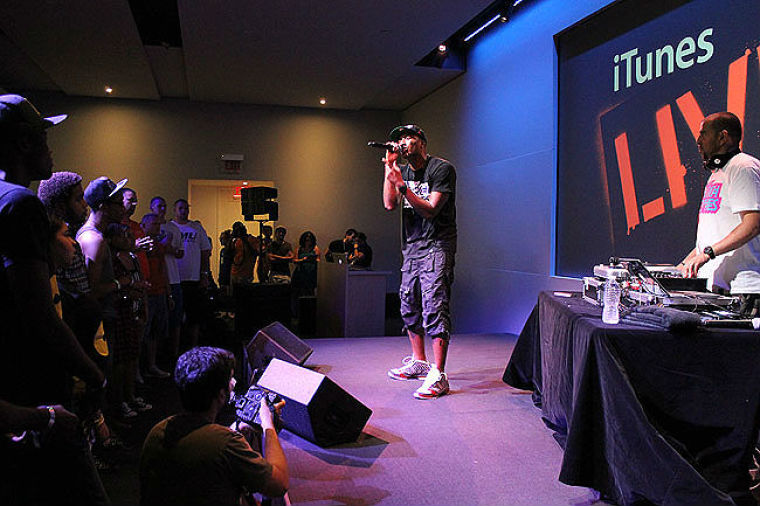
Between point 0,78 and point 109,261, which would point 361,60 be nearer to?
point 109,261

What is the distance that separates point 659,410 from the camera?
1.93 metres

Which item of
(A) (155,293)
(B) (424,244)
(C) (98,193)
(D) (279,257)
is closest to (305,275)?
(D) (279,257)

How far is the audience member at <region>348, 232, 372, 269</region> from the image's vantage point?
733cm

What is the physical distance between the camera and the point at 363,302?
22.1 ft

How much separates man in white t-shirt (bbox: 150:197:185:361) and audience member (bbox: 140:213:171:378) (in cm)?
9

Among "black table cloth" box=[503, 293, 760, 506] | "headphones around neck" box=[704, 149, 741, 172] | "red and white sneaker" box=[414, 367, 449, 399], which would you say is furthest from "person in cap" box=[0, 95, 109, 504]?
"headphones around neck" box=[704, 149, 741, 172]

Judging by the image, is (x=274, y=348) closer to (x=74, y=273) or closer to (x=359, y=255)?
(x=74, y=273)

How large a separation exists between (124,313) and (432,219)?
78.5 inches

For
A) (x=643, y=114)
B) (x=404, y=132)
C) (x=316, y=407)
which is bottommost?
(x=316, y=407)

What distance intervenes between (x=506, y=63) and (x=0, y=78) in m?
7.49

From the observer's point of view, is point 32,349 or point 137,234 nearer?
point 32,349

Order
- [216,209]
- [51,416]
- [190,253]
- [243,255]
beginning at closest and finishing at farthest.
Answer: [51,416] → [190,253] → [243,255] → [216,209]

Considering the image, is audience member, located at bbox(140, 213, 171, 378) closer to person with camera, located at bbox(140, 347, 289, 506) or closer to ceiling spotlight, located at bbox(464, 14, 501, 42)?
person with camera, located at bbox(140, 347, 289, 506)

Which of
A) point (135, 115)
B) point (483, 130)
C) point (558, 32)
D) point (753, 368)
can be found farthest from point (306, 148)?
point (753, 368)
